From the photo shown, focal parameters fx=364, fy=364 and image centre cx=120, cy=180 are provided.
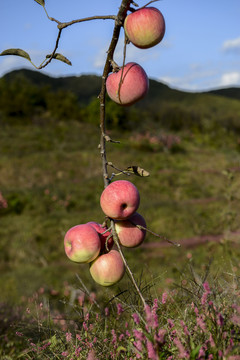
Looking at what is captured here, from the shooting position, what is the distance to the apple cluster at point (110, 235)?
1071 mm

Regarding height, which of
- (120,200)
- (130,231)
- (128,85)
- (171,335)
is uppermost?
(128,85)

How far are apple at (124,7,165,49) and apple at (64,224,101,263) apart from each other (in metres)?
0.57

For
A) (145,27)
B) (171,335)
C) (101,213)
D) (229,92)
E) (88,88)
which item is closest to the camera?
(145,27)

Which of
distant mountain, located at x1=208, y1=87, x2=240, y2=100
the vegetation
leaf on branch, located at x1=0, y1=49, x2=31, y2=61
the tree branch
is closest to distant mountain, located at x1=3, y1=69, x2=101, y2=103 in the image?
distant mountain, located at x1=208, y1=87, x2=240, y2=100

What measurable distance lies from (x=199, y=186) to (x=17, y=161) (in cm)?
707

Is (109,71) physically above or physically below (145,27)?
below

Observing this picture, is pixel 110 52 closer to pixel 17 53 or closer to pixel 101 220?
pixel 17 53

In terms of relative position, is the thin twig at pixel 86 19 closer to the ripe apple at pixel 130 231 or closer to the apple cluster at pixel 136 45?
the apple cluster at pixel 136 45

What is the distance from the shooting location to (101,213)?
28.5ft

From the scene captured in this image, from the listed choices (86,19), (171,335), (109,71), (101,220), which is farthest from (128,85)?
(101,220)

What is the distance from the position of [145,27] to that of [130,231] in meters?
0.59

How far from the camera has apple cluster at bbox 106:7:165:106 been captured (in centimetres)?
99

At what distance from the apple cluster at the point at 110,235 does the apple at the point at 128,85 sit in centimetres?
25

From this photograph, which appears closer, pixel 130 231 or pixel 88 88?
pixel 130 231
